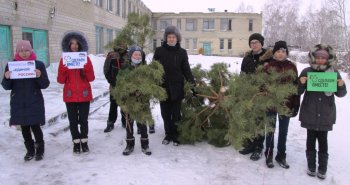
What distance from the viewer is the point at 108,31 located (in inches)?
993

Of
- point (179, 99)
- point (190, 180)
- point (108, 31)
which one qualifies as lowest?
point (190, 180)

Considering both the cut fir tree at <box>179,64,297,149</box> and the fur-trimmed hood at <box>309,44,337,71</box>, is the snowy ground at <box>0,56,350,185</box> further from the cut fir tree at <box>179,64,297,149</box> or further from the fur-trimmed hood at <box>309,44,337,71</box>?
the fur-trimmed hood at <box>309,44,337,71</box>

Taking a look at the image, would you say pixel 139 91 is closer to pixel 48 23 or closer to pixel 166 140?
pixel 166 140

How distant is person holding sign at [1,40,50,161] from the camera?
3973 mm

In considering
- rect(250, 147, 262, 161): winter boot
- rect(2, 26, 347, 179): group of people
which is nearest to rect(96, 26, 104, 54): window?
rect(2, 26, 347, 179): group of people

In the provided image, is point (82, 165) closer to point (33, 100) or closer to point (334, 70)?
point (33, 100)

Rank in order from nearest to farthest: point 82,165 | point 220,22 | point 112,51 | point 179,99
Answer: point 82,165, point 179,99, point 112,51, point 220,22

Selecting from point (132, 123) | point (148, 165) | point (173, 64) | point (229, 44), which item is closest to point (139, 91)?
point (132, 123)

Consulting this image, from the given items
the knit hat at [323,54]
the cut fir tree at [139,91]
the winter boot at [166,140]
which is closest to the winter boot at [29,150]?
the cut fir tree at [139,91]

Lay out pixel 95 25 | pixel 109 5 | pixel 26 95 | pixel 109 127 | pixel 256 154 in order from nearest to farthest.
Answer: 1. pixel 26 95
2. pixel 256 154
3. pixel 109 127
4. pixel 95 25
5. pixel 109 5

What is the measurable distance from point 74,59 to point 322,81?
3062 millimetres

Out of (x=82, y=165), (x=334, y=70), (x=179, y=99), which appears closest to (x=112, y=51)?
(x=179, y=99)

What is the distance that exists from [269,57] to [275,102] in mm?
749

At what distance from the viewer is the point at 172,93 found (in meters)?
4.59
